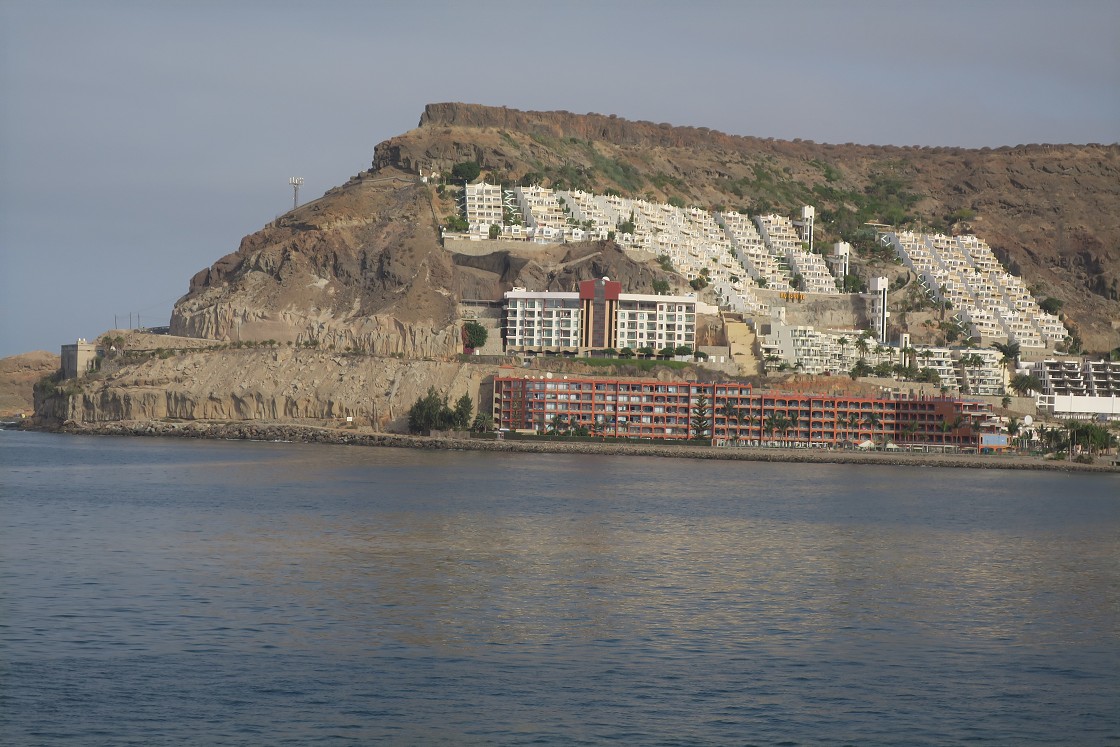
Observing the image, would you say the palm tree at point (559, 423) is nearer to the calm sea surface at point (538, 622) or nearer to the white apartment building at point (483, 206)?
the white apartment building at point (483, 206)

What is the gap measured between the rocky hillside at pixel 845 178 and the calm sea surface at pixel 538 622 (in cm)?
8906

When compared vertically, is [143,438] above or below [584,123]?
below

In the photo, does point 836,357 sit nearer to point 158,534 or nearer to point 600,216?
point 600,216

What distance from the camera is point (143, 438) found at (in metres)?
103

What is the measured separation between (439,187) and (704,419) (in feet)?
134

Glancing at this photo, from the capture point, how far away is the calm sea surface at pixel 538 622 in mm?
22422

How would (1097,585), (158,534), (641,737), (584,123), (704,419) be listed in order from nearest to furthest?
(641,737)
(1097,585)
(158,534)
(704,419)
(584,123)

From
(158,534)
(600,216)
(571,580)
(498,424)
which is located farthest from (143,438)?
(571,580)

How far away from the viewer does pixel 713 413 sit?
10244 centimetres

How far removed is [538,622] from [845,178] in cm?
16594

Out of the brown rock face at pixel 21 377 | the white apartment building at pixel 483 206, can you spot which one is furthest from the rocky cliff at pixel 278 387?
the brown rock face at pixel 21 377

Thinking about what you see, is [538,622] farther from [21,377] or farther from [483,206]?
[21,377]

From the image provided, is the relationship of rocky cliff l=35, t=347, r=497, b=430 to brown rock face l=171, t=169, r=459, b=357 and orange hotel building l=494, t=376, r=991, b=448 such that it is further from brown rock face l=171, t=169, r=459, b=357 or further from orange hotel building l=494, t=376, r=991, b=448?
orange hotel building l=494, t=376, r=991, b=448

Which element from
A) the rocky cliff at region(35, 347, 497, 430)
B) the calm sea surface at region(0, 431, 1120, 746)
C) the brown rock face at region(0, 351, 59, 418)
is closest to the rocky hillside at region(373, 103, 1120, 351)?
the rocky cliff at region(35, 347, 497, 430)
